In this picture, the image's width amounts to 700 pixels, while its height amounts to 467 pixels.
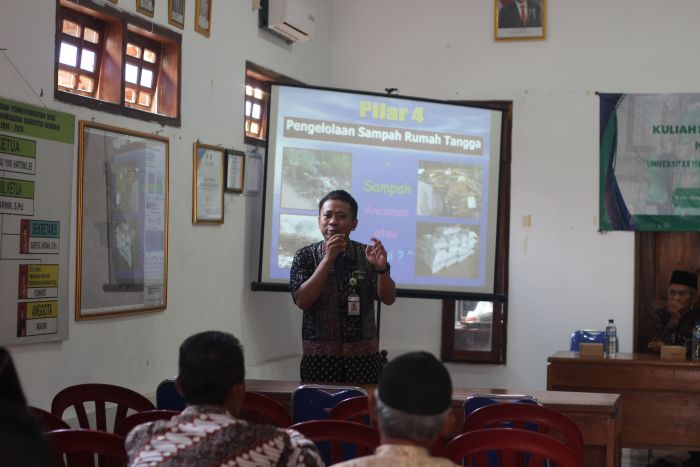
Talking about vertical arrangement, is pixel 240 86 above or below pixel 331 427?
above

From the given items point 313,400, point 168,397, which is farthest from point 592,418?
point 168,397

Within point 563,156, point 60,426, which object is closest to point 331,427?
point 60,426

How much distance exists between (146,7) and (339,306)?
193cm

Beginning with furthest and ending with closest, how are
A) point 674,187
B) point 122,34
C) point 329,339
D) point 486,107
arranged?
point 674,187 < point 486,107 < point 122,34 < point 329,339

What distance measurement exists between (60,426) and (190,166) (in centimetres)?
269

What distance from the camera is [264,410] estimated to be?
10.1 feet

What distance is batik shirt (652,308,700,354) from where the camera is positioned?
5.79 meters

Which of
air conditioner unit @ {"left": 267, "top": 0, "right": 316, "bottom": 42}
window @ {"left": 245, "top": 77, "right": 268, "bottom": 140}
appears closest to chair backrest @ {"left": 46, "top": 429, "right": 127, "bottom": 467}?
window @ {"left": 245, "top": 77, "right": 268, "bottom": 140}

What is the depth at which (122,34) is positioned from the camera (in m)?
4.59

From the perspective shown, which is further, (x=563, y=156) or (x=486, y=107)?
(x=563, y=156)

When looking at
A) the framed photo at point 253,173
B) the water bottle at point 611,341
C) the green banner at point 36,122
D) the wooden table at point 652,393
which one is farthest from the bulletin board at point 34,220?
the water bottle at point 611,341

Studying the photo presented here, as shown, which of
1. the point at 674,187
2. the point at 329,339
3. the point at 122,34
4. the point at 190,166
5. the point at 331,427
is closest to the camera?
the point at 331,427

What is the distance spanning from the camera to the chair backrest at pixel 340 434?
8.30ft

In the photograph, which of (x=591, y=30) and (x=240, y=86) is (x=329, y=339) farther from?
(x=591, y=30)
